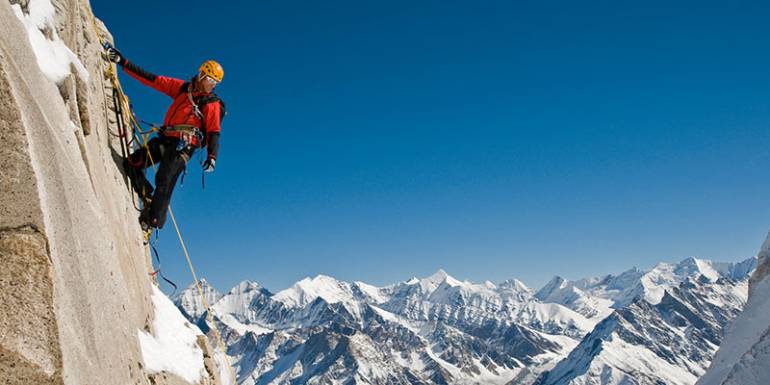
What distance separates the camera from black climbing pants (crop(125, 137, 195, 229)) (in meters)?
11.9

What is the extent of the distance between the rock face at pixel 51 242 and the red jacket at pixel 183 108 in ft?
10.5

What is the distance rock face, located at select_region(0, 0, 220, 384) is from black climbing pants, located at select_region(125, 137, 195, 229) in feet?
8.96

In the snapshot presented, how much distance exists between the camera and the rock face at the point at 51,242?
4.96m

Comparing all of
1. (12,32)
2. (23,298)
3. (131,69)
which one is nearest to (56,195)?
(23,298)

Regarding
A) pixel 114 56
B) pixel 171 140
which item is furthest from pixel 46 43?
pixel 114 56

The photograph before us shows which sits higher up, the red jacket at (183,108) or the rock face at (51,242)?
the red jacket at (183,108)

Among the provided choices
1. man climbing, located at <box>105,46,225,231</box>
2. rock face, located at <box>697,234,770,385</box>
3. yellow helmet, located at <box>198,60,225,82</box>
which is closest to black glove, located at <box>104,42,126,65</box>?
man climbing, located at <box>105,46,225,231</box>

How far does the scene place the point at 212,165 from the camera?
12.3 meters

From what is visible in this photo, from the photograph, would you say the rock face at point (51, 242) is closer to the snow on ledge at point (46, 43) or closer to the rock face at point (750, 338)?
the snow on ledge at point (46, 43)

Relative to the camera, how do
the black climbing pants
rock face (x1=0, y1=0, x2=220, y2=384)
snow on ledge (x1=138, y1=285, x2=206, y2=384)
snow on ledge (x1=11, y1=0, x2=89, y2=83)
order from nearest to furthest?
rock face (x1=0, y1=0, x2=220, y2=384)
snow on ledge (x1=11, y1=0, x2=89, y2=83)
snow on ledge (x1=138, y1=285, x2=206, y2=384)
the black climbing pants

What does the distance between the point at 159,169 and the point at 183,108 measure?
152 cm

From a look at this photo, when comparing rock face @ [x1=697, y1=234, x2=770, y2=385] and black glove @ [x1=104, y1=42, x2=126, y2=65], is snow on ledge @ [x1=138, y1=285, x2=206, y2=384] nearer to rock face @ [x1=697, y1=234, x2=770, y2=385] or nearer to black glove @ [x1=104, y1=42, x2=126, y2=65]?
black glove @ [x1=104, y1=42, x2=126, y2=65]

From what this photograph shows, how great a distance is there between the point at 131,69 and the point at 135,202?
309 cm

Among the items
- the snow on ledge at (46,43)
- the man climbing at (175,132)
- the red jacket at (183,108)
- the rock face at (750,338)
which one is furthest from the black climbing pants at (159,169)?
the rock face at (750,338)
